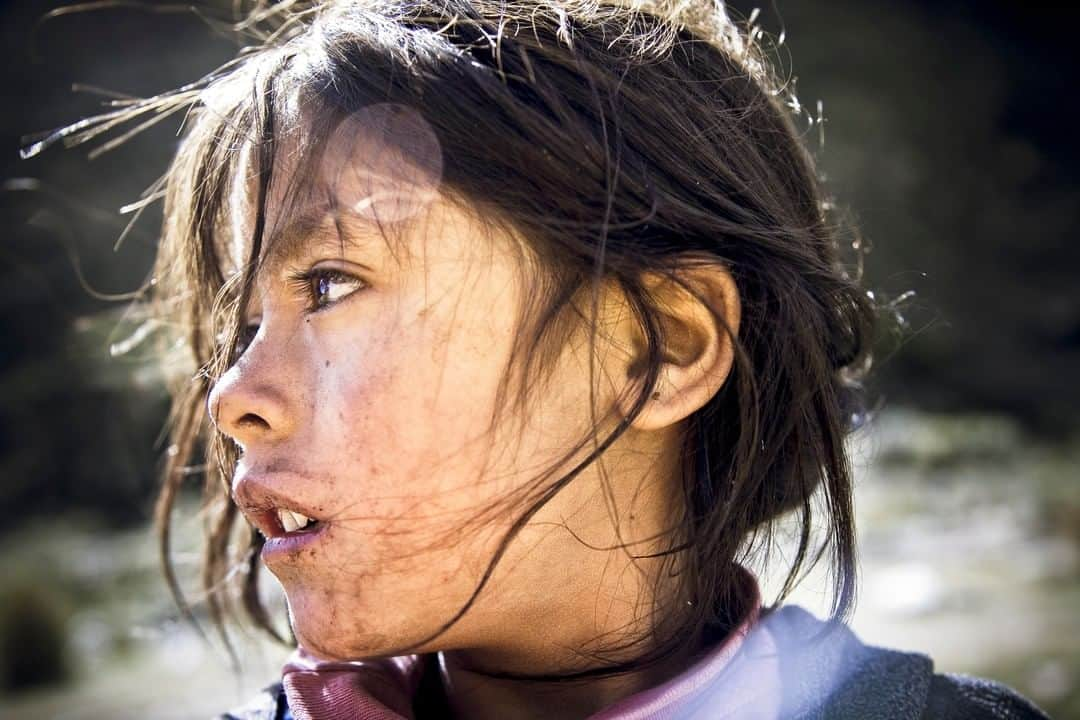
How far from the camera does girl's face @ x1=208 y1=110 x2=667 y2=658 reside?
115 centimetres

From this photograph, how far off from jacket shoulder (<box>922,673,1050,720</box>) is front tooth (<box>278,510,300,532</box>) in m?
0.80

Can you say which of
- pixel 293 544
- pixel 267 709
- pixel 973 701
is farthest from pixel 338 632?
pixel 973 701

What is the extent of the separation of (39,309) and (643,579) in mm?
6914

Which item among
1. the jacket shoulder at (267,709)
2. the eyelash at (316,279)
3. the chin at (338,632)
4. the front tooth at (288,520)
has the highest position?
the eyelash at (316,279)

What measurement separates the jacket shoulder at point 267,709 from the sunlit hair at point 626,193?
10.6 inches

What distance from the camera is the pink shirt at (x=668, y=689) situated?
122 cm

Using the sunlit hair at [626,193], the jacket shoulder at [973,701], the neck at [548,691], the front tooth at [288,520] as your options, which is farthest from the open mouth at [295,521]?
the jacket shoulder at [973,701]

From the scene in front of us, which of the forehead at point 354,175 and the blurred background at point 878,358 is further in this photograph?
the blurred background at point 878,358

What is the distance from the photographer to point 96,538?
19.1 ft

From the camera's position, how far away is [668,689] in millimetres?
1224

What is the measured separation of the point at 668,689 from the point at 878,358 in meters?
4.72

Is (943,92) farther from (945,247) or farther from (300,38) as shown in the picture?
(300,38)

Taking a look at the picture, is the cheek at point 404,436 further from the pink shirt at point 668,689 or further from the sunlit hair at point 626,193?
the pink shirt at point 668,689

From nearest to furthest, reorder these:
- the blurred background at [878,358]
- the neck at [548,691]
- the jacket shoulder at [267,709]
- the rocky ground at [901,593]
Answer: the neck at [548,691]
the jacket shoulder at [267,709]
the rocky ground at [901,593]
the blurred background at [878,358]
